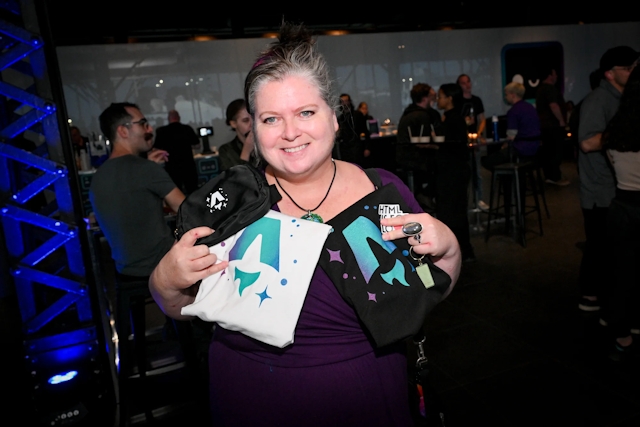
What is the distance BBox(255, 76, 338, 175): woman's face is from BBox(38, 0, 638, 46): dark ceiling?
7916 millimetres

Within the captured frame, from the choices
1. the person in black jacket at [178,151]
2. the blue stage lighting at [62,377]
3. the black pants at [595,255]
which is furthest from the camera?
the person in black jacket at [178,151]

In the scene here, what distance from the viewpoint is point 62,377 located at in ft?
8.82

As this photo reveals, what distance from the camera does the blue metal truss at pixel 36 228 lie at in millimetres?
2424

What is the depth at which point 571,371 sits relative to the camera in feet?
8.75

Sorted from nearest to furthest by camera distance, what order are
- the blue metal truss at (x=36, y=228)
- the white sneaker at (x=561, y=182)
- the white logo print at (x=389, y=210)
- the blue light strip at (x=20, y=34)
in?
the white logo print at (x=389, y=210), the blue light strip at (x=20, y=34), the blue metal truss at (x=36, y=228), the white sneaker at (x=561, y=182)

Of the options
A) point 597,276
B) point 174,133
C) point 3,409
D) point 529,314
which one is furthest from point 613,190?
point 174,133

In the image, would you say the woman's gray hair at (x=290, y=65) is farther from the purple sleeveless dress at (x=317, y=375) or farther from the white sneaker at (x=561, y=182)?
the white sneaker at (x=561, y=182)

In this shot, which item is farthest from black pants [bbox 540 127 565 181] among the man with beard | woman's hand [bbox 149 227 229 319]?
woman's hand [bbox 149 227 229 319]

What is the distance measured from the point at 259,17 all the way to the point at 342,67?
314 cm

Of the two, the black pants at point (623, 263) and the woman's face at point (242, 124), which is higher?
the woman's face at point (242, 124)

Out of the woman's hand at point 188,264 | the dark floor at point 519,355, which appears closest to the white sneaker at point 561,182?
the dark floor at point 519,355

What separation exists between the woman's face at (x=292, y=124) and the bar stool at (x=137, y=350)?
1.92 m

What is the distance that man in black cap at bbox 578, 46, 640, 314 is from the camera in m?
2.88

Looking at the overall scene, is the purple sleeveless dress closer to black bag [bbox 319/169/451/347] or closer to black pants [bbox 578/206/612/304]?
black bag [bbox 319/169/451/347]
